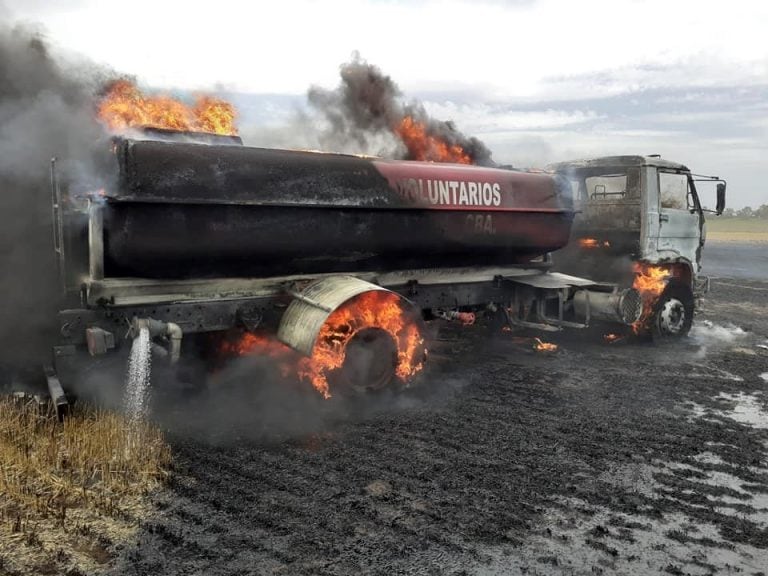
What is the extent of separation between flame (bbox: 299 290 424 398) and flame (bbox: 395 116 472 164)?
6.05 meters

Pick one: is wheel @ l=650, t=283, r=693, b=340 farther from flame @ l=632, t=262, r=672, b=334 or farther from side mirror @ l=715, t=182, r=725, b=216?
side mirror @ l=715, t=182, r=725, b=216

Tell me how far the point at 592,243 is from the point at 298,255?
5.85 metres

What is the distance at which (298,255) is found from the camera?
6328 millimetres

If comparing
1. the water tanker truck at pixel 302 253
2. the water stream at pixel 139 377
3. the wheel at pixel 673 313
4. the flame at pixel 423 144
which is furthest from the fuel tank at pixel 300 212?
the flame at pixel 423 144

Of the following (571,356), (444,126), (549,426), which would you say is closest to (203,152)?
(549,426)

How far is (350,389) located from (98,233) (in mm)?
2953

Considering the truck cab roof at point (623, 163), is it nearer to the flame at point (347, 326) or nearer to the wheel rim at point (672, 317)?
the wheel rim at point (672, 317)

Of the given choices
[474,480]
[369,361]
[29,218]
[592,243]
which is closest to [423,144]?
[592,243]

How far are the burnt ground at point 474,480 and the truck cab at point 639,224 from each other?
99.8 inches

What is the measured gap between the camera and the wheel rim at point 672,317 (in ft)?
32.7

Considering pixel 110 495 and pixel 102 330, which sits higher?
pixel 102 330

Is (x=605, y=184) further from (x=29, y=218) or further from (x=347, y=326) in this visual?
(x=29, y=218)

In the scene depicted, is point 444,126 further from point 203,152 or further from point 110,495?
point 110,495

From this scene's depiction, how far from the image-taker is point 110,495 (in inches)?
161
